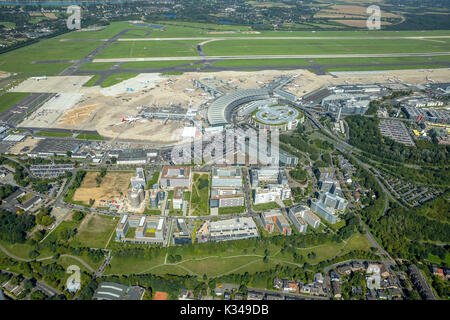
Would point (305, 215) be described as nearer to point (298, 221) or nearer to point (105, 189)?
point (298, 221)

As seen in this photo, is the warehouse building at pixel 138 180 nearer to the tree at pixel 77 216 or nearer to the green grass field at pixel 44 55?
the tree at pixel 77 216

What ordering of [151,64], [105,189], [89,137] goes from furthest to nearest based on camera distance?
[151,64], [89,137], [105,189]

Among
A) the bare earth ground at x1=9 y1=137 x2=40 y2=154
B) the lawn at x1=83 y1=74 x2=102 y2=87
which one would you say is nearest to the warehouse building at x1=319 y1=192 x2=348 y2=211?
the bare earth ground at x1=9 y1=137 x2=40 y2=154

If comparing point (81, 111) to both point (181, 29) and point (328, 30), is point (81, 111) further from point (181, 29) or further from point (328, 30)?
point (328, 30)

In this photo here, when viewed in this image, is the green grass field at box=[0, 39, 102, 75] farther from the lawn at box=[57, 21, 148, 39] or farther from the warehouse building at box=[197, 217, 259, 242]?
the warehouse building at box=[197, 217, 259, 242]

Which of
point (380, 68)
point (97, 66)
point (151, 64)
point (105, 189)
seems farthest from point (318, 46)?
point (105, 189)

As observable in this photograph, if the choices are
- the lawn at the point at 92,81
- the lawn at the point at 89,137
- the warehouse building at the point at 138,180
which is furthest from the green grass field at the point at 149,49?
the warehouse building at the point at 138,180
